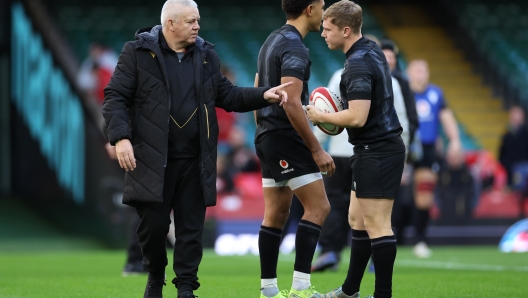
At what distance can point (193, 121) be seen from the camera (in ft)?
20.7

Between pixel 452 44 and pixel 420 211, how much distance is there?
13170 mm

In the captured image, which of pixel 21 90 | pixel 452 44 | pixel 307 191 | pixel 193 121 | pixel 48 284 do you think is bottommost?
pixel 48 284

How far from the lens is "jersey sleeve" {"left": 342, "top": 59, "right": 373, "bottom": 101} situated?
6031 mm

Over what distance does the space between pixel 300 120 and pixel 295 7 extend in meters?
0.90

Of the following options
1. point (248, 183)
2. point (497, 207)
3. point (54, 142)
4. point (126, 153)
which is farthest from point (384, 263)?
point (54, 142)

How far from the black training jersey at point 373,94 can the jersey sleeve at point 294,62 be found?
326 millimetres

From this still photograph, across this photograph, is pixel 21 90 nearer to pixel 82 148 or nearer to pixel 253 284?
pixel 82 148

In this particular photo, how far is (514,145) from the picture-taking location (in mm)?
17953

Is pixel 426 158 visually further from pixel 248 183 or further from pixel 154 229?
pixel 154 229

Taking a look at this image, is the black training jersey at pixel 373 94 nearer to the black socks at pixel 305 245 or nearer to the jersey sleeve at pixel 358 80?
the jersey sleeve at pixel 358 80

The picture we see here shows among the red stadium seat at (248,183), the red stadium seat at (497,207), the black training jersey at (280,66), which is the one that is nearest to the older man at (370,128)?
the black training jersey at (280,66)

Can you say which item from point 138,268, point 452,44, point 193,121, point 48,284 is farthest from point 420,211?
point 452,44

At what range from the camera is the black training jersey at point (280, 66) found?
6410 millimetres

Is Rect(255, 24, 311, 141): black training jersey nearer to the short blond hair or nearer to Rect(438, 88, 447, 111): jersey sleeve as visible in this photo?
the short blond hair
